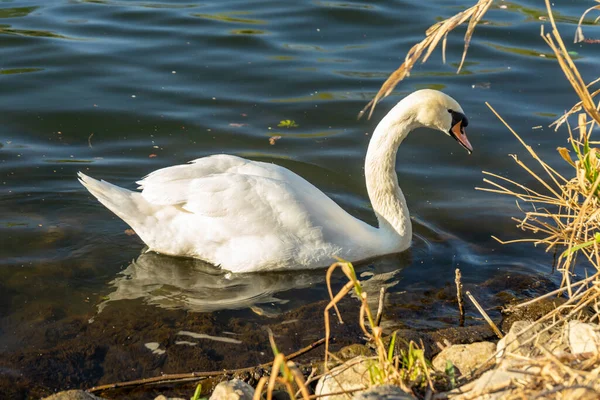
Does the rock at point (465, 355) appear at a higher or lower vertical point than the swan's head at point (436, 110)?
lower

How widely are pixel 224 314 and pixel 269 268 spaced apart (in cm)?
73

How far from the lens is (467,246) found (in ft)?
24.2

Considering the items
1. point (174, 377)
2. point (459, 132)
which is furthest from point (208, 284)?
point (459, 132)

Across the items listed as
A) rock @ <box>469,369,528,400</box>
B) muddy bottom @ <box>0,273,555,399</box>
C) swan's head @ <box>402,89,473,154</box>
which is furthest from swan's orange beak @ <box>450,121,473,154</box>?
rock @ <box>469,369,528,400</box>

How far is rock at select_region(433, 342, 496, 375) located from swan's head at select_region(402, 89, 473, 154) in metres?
2.47

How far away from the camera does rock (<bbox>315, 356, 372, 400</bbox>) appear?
4039 millimetres

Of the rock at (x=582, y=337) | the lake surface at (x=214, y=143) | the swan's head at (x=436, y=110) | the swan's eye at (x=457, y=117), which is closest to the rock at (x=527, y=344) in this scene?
the rock at (x=582, y=337)

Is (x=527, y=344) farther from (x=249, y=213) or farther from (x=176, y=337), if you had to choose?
(x=249, y=213)

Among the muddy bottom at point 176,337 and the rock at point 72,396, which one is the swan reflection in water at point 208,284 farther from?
the rock at point 72,396

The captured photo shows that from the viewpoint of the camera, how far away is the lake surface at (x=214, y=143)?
5.84m

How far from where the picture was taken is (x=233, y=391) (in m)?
Result: 4.30

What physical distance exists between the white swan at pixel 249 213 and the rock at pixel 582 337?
8.98 ft

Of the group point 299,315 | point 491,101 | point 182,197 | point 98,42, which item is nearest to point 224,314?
point 299,315

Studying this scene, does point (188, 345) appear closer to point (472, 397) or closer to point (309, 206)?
point (309, 206)
